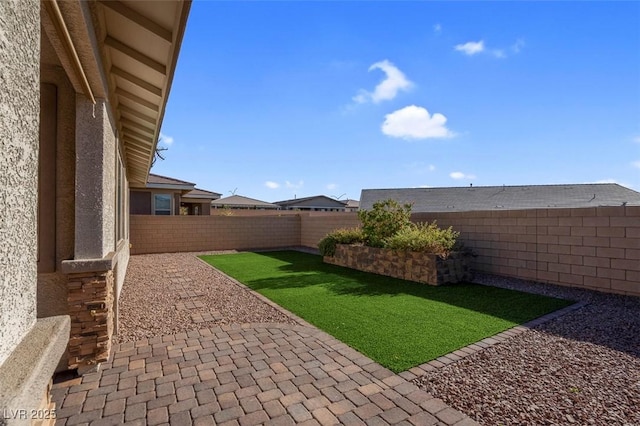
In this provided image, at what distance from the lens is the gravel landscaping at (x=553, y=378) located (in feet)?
9.68

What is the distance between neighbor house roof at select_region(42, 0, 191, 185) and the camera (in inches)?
106

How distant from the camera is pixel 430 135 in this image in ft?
78.1

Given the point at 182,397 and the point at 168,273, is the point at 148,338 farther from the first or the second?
the point at 168,273

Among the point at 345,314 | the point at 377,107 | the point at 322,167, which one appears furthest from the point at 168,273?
the point at 322,167

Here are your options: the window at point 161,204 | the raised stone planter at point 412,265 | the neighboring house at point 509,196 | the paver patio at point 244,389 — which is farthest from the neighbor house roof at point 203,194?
the paver patio at point 244,389

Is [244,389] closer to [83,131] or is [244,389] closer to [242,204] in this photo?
[83,131]

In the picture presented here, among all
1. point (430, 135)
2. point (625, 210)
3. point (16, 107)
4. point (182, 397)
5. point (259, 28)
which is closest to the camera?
point (16, 107)

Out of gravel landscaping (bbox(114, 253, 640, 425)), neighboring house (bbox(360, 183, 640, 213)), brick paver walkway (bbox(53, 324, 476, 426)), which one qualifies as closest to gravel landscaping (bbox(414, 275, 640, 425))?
gravel landscaping (bbox(114, 253, 640, 425))

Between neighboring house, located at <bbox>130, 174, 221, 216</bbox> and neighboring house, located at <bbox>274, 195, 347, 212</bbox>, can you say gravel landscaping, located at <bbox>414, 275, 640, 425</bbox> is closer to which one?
neighboring house, located at <bbox>130, 174, 221, 216</bbox>

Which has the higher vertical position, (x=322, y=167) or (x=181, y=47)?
(x=322, y=167)

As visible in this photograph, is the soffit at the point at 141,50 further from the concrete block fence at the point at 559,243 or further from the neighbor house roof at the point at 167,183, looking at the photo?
the neighbor house roof at the point at 167,183

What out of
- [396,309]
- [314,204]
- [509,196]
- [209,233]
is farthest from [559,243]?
[314,204]

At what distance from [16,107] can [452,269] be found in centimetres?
853

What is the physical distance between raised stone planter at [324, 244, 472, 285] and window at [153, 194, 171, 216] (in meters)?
13.2
